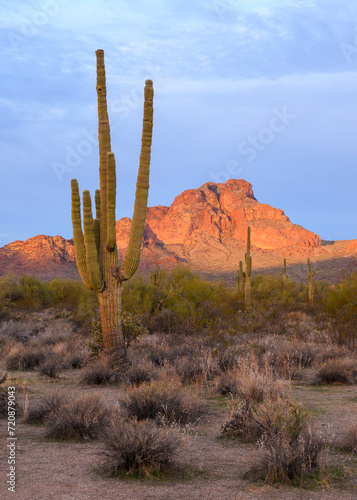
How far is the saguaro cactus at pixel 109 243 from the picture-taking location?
1052cm

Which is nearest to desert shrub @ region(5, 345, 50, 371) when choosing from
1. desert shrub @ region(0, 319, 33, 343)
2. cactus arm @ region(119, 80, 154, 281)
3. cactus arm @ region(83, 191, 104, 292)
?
cactus arm @ region(83, 191, 104, 292)

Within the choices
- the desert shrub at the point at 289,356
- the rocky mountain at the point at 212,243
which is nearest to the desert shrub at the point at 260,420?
the desert shrub at the point at 289,356

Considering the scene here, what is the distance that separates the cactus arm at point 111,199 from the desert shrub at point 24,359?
13.3ft

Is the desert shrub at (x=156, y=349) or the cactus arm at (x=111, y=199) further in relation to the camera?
the desert shrub at (x=156, y=349)

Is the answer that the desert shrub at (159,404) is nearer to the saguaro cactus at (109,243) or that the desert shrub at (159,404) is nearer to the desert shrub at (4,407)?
the desert shrub at (4,407)

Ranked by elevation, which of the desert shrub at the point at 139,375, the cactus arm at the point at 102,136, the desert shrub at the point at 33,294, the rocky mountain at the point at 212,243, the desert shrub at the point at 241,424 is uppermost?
the rocky mountain at the point at 212,243

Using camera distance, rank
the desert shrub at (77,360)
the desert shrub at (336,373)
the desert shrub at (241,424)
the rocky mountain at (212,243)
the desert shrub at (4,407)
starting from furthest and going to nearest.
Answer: the rocky mountain at (212,243), the desert shrub at (77,360), the desert shrub at (336,373), the desert shrub at (4,407), the desert shrub at (241,424)

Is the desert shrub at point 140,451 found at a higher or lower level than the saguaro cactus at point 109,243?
lower

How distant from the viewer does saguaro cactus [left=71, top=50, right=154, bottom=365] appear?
10.5 meters

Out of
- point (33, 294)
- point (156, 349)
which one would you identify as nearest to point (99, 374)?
point (156, 349)

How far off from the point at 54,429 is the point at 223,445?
2228 millimetres

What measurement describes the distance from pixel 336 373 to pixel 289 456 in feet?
18.6

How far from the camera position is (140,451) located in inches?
188

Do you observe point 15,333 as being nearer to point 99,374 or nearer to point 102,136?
point 99,374
